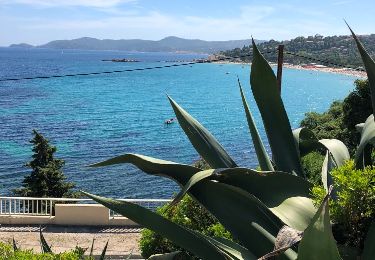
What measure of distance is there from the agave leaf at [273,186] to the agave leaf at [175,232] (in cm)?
29

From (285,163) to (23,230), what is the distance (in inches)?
415

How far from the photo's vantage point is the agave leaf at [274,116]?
2758 mm

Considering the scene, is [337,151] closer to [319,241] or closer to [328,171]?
[328,171]

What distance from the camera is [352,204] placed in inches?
84.6

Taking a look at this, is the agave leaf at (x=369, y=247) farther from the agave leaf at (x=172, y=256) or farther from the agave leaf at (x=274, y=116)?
the agave leaf at (x=172, y=256)

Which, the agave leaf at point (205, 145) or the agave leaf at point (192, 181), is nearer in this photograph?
the agave leaf at point (192, 181)

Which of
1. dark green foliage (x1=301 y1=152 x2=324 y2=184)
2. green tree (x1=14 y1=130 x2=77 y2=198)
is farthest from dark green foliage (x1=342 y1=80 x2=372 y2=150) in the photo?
green tree (x1=14 y1=130 x2=77 y2=198)

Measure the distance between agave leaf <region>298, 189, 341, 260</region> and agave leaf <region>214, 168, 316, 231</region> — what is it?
0.58 metres

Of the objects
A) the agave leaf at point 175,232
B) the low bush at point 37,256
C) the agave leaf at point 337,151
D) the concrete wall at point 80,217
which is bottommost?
the concrete wall at point 80,217

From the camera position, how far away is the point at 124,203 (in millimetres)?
2354

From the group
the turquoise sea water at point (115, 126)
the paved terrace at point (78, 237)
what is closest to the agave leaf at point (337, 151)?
the paved terrace at point (78, 237)

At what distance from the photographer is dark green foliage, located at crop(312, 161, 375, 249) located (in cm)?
210

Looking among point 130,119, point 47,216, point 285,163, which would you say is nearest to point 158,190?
point 47,216

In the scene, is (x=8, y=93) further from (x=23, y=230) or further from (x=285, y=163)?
(x=285, y=163)
